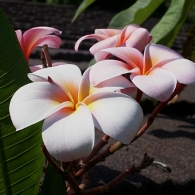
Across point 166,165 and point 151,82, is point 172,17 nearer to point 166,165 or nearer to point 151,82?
point 166,165

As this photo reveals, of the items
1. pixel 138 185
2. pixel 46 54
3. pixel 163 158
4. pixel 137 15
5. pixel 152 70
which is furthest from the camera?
pixel 137 15

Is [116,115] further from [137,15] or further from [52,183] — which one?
[137,15]

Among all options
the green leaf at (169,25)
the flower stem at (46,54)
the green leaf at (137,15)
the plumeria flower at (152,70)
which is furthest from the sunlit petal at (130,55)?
the green leaf at (137,15)

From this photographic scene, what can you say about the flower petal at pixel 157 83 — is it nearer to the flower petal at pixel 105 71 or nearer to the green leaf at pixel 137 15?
the flower petal at pixel 105 71

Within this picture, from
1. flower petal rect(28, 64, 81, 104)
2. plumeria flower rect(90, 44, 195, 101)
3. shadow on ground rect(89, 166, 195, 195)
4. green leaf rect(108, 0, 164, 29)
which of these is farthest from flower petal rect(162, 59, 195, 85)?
green leaf rect(108, 0, 164, 29)

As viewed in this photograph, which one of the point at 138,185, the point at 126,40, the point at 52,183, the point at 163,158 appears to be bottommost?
the point at 163,158

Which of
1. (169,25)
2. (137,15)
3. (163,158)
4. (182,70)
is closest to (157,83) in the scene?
(182,70)

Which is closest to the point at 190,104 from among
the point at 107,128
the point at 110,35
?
the point at 110,35

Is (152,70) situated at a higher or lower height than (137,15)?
higher
